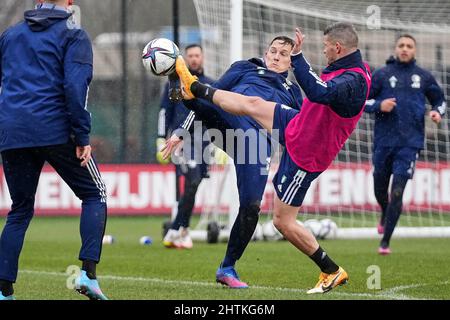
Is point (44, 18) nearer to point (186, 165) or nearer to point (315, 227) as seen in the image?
point (186, 165)

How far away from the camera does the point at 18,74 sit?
7094mm

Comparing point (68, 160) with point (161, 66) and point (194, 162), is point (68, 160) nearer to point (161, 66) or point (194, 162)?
point (161, 66)

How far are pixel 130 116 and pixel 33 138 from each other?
39.0ft

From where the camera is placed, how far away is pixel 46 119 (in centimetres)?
700

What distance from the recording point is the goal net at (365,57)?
48.3 feet

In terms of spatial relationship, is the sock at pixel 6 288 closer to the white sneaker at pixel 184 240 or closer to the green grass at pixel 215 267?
the green grass at pixel 215 267

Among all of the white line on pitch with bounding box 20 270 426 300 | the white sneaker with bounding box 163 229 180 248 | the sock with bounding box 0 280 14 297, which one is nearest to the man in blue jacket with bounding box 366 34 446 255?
the white sneaker with bounding box 163 229 180 248

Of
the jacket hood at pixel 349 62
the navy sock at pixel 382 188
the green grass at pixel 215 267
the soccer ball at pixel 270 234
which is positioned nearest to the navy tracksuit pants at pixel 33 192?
the green grass at pixel 215 267

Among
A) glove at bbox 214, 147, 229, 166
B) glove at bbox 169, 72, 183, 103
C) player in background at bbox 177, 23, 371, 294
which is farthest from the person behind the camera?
glove at bbox 214, 147, 229, 166

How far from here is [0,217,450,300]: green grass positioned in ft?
25.9

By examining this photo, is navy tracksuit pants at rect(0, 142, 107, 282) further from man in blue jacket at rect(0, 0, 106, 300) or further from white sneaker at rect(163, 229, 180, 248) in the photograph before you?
white sneaker at rect(163, 229, 180, 248)

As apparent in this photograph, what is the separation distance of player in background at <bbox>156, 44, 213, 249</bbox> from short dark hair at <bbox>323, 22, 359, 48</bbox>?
476 centimetres

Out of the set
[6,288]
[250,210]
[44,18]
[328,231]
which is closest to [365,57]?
[328,231]

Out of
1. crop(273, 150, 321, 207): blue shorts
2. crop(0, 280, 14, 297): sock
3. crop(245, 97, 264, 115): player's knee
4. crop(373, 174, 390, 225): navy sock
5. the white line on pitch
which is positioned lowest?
the white line on pitch
